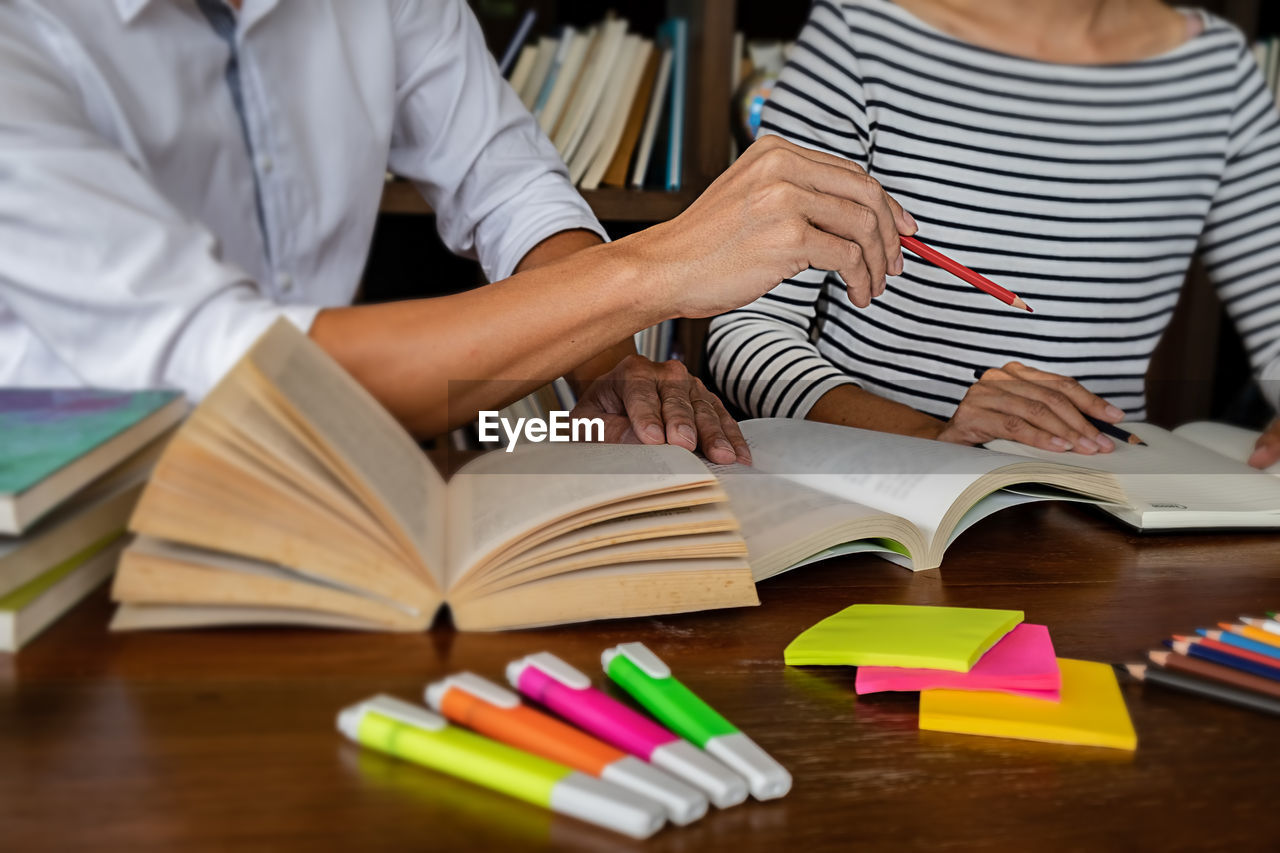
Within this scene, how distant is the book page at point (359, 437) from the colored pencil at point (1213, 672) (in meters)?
0.41

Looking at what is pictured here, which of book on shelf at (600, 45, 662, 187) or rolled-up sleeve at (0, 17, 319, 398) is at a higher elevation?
rolled-up sleeve at (0, 17, 319, 398)

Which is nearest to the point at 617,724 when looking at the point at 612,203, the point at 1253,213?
the point at 612,203

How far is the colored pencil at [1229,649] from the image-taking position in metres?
0.60

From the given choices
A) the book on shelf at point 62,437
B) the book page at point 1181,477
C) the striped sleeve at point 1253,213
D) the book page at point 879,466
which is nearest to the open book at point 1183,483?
the book page at point 1181,477

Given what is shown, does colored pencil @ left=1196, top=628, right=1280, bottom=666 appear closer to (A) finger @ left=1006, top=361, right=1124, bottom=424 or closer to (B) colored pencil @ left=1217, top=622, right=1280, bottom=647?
(B) colored pencil @ left=1217, top=622, right=1280, bottom=647

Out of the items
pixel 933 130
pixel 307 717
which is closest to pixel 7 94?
pixel 307 717

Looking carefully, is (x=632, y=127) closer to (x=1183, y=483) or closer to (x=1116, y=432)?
(x=1116, y=432)

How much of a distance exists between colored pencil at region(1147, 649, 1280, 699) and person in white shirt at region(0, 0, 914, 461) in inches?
14.3

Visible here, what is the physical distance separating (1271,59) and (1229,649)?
178 cm

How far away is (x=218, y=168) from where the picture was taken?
1.00 m

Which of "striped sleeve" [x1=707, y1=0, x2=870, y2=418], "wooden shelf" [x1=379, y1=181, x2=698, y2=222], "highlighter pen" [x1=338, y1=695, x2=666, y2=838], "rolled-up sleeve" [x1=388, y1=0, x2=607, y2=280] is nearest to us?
"highlighter pen" [x1=338, y1=695, x2=666, y2=838]

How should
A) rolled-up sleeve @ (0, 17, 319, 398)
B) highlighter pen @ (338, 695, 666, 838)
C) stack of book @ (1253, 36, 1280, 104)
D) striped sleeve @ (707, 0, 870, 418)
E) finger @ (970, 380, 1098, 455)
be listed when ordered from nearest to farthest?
1. highlighter pen @ (338, 695, 666, 838)
2. rolled-up sleeve @ (0, 17, 319, 398)
3. finger @ (970, 380, 1098, 455)
4. striped sleeve @ (707, 0, 870, 418)
5. stack of book @ (1253, 36, 1280, 104)

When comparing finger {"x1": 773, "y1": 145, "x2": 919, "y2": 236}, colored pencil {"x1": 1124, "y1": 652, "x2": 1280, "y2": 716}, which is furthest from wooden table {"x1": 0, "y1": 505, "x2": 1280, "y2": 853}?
finger {"x1": 773, "y1": 145, "x2": 919, "y2": 236}

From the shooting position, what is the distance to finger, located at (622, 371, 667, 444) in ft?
2.93
